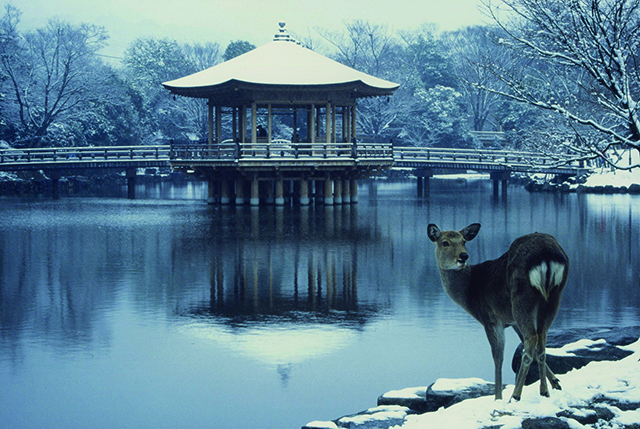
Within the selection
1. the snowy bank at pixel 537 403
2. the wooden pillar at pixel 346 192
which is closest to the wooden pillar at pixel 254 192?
the wooden pillar at pixel 346 192

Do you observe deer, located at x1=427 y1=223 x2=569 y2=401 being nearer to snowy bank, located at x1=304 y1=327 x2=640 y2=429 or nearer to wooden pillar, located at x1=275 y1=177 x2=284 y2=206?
snowy bank, located at x1=304 y1=327 x2=640 y2=429

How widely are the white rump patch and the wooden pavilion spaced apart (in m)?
22.9

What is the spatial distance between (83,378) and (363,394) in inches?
105

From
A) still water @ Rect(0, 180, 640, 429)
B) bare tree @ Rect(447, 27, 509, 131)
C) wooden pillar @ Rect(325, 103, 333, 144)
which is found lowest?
still water @ Rect(0, 180, 640, 429)

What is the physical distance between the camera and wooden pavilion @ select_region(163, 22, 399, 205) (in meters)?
29.1

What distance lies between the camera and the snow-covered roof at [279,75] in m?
29.3

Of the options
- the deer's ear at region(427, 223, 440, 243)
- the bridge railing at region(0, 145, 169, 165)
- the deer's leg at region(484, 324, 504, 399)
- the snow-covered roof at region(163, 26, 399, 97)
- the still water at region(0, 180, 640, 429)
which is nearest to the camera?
the deer's leg at region(484, 324, 504, 399)

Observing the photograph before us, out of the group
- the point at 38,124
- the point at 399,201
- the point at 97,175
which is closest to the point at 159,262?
the point at 399,201

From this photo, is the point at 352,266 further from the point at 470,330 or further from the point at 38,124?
the point at 38,124

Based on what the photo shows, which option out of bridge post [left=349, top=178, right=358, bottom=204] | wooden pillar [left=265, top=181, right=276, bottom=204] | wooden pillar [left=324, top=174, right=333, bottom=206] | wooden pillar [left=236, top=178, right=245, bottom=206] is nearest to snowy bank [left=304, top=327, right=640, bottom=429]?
wooden pillar [left=324, top=174, right=333, bottom=206]

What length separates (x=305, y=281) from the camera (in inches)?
531

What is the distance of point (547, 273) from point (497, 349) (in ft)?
2.42

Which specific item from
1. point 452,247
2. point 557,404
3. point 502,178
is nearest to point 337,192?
point 502,178

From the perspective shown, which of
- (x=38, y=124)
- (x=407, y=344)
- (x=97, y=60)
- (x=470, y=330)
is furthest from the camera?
(x=97, y=60)
